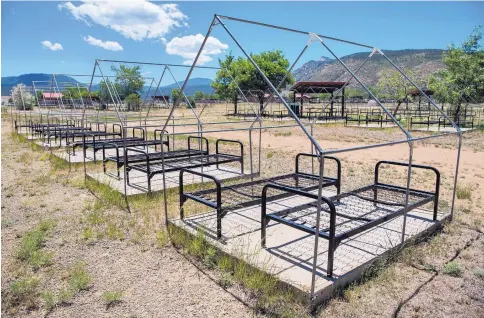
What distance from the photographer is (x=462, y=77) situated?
2189 cm

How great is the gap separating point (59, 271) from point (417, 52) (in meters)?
174

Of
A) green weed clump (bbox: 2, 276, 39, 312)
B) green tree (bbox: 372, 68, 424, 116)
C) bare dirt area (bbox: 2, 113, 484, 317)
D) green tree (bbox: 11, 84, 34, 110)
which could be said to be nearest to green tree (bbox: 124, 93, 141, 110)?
green tree (bbox: 11, 84, 34, 110)

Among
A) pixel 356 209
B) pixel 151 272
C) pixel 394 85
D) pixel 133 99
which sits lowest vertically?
pixel 151 272

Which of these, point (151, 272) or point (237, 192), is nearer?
point (151, 272)

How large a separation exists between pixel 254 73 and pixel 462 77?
21.3 meters

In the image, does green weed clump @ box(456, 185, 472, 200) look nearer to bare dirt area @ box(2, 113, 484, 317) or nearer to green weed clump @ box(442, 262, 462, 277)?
bare dirt area @ box(2, 113, 484, 317)

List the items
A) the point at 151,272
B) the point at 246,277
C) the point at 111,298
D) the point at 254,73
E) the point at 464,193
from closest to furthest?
the point at 111,298
the point at 246,277
the point at 151,272
the point at 464,193
the point at 254,73

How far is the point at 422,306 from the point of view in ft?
10.7

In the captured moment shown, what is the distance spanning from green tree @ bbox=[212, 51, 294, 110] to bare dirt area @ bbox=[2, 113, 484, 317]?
3227 centimetres

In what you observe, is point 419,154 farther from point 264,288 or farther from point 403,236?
point 264,288

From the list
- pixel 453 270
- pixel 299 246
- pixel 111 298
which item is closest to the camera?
pixel 111 298

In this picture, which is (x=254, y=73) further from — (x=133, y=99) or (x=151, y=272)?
(x=151, y=272)

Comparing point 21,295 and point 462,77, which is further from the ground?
point 462,77

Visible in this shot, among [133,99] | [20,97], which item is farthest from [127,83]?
[20,97]
